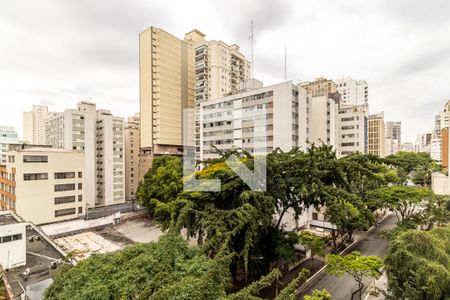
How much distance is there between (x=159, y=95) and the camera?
41.0 m

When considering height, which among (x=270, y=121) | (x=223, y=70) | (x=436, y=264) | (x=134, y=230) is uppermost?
(x=223, y=70)

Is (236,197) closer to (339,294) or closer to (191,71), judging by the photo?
(339,294)

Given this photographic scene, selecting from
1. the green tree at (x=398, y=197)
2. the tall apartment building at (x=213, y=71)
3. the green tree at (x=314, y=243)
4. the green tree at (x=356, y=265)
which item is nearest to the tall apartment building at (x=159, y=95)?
the tall apartment building at (x=213, y=71)

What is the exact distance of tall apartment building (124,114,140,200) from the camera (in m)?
46.0

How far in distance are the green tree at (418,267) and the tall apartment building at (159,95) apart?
3642 centimetres

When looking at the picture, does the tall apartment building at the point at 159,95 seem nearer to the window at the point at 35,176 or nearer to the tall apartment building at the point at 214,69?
the tall apartment building at the point at 214,69

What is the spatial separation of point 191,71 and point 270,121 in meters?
25.5

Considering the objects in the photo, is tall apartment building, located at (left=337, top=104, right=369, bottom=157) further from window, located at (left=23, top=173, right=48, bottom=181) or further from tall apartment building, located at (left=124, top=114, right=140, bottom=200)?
window, located at (left=23, top=173, right=48, bottom=181)

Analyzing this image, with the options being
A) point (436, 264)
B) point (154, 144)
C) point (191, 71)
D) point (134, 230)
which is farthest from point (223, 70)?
point (436, 264)

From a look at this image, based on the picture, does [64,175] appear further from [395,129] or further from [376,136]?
[395,129]

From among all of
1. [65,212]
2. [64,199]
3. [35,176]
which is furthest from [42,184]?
[65,212]

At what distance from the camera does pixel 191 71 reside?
48406mm

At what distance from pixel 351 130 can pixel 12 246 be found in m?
46.7

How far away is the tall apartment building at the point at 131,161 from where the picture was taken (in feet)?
151
